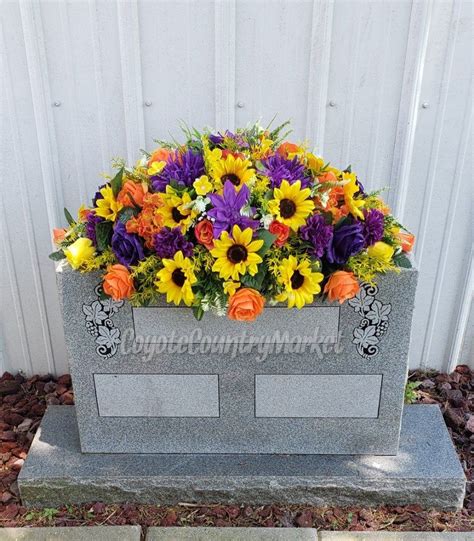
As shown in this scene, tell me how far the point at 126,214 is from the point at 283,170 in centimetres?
57

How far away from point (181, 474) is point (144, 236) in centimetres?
98

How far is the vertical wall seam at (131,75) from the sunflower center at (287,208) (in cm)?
94

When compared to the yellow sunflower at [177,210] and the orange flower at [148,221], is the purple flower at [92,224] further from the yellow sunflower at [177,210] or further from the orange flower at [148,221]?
the yellow sunflower at [177,210]

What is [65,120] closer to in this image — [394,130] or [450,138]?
[394,130]

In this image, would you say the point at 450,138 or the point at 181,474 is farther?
the point at 450,138

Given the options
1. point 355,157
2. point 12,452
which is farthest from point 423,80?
point 12,452

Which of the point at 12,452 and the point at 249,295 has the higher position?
the point at 249,295

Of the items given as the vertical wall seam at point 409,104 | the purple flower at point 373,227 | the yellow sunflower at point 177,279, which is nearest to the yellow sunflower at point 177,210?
the yellow sunflower at point 177,279

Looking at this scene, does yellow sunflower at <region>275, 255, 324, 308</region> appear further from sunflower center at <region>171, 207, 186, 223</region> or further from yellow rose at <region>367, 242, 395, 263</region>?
sunflower center at <region>171, 207, 186, 223</region>

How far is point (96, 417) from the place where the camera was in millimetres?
2494

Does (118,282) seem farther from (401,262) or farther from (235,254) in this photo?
(401,262)

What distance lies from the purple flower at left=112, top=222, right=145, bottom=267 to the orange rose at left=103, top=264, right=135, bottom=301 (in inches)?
1.5

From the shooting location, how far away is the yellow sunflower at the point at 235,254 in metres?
2.01

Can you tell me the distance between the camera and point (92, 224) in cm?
224
